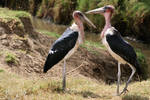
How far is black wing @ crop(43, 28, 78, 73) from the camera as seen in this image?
5.85 meters

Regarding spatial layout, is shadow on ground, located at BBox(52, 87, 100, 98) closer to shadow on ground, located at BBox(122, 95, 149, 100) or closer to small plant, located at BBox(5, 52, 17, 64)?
shadow on ground, located at BBox(122, 95, 149, 100)

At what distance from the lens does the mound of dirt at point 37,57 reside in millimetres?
7318

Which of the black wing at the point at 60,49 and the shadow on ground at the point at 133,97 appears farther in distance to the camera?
the black wing at the point at 60,49

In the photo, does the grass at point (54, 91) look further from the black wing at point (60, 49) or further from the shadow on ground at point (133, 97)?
the black wing at point (60, 49)

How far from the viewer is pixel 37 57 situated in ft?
26.2

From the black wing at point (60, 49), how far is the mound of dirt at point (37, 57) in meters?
1.33

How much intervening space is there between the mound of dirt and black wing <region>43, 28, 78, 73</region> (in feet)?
4.36

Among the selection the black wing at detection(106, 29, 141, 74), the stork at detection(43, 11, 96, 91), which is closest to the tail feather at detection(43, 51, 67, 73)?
the stork at detection(43, 11, 96, 91)

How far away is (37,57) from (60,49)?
224cm

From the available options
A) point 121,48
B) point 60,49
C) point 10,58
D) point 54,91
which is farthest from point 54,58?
point 10,58

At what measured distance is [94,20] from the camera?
1867 centimetres

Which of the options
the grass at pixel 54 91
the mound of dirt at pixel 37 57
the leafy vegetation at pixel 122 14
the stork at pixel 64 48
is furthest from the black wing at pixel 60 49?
the leafy vegetation at pixel 122 14

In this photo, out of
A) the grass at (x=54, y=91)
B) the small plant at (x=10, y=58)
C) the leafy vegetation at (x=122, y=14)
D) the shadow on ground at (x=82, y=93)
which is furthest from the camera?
the leafy vegetation at (x=122, y=14)

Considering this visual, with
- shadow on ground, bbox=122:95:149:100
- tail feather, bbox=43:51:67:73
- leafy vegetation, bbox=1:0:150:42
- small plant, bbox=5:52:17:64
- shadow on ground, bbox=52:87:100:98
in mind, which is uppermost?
leafy vegetation, bbox=1:0:150:42
